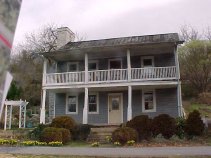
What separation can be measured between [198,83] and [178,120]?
47.4ft

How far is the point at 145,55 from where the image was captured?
21000mm

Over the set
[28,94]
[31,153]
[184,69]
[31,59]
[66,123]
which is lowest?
[31,153]

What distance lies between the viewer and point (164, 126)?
49.7ft

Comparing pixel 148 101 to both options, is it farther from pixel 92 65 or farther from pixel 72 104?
pixel 72 104

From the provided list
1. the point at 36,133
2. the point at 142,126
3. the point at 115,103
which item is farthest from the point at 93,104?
the point at 142,126

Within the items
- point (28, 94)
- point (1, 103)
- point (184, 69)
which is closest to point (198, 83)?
point (184, 69)

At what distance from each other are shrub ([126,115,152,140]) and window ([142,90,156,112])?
15.3 feet

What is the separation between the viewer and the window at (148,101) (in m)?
20.3

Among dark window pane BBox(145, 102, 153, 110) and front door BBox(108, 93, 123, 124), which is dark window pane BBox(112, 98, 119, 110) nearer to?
front door BBox(108, 93, 123, 124)

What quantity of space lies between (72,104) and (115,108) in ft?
11.1

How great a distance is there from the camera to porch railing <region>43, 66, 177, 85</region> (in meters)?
18.7

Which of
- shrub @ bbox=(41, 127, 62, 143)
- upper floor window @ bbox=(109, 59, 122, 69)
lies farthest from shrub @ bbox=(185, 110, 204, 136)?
upper floor window @ bbox=(109, 59, 122, 69)

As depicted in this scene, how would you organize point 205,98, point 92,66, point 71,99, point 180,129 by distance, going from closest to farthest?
point 180,129
point 92,66
point 71,99
point 205,98

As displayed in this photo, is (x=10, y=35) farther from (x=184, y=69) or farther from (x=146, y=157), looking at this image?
→ (x=184, y=69)
